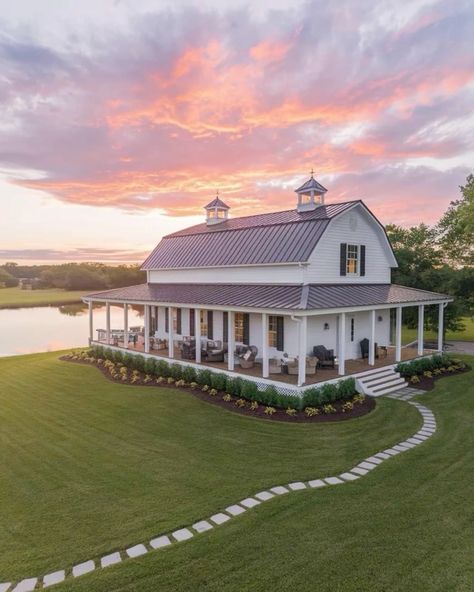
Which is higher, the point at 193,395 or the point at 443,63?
the point at 443,63

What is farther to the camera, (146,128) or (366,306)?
(146,128)

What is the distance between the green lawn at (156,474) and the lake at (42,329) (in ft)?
56.8

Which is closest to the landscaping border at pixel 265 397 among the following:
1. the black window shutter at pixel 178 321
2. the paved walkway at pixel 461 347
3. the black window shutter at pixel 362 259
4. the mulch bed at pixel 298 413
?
the mulch bed at pixel 298 413

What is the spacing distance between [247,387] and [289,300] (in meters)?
3.20

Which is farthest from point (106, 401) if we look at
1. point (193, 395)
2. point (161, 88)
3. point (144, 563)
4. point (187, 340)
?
point (161, 88)

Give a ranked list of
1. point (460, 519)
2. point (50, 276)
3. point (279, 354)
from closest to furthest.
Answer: point (460, 519)
point (279, 354)
point (50, 276)

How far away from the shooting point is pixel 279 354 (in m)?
15.1

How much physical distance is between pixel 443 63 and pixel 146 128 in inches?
466

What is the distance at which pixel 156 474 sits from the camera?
7664 millimetres

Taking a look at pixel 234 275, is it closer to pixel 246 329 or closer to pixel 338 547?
pixel 246 329

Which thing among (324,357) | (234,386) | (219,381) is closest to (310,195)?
(324,357)

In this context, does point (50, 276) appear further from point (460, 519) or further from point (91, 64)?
point (460, 519)

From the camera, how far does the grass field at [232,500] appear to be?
490cm

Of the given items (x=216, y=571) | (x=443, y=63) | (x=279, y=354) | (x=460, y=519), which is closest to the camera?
(x=216, y=571)
